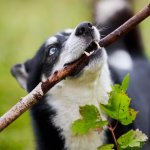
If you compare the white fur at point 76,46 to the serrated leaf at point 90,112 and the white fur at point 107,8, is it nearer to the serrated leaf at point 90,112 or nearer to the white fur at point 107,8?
the serrated leaf at point 90,112

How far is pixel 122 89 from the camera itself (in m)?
2.38

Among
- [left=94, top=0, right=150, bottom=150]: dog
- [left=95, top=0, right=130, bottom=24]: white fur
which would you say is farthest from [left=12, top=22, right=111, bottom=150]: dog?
[left=95, top=0, right=130, bottom=24]: white fur

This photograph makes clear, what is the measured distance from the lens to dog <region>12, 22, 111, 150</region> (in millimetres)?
3010

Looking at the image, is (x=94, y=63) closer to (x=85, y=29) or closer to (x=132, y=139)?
(x=85, y=29)

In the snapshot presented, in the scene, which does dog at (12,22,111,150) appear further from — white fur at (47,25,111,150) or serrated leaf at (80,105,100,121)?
serrated leaf at (80,105,100,121)

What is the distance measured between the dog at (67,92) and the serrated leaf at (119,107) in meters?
0.59

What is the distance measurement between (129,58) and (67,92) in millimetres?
1553

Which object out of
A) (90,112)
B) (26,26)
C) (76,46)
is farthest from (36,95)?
(26,26)

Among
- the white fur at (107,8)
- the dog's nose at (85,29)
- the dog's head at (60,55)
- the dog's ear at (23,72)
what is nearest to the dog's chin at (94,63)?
the dog's head at (60,55)

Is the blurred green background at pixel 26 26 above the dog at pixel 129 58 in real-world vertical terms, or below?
above

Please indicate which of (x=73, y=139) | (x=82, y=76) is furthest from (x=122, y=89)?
(x=73, y=139)

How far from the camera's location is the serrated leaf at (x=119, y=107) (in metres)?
2.36

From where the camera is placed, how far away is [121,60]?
4.62m

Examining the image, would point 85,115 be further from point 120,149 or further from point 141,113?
point 141,113
